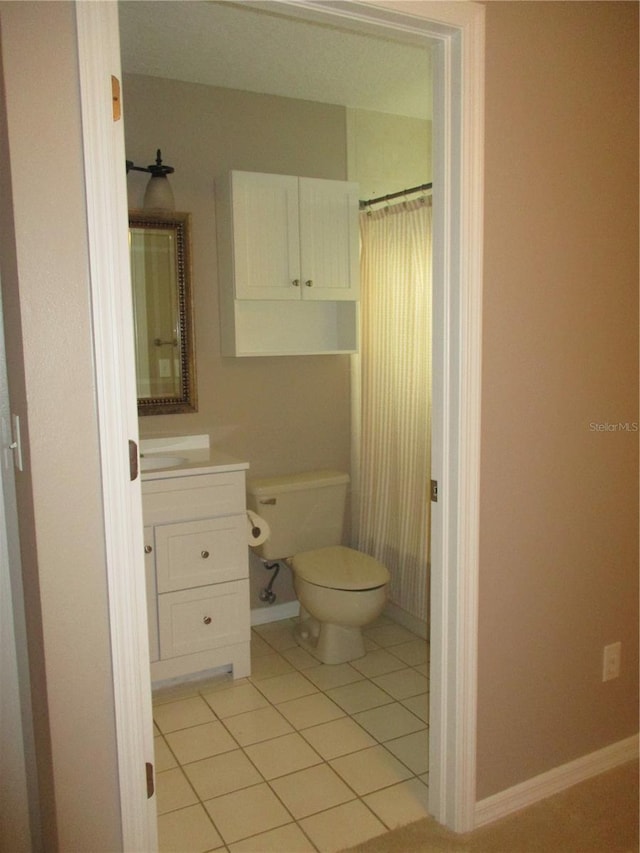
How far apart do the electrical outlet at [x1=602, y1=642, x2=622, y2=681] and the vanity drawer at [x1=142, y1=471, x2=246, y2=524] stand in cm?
136

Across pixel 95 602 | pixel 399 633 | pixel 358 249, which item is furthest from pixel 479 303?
pixel 399 633

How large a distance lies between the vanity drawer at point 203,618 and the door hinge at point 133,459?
51.8 inches

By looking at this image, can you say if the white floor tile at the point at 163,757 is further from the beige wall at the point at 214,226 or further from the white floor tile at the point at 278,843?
the beige wall at the point at 214,226

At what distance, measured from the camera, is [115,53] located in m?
→ 1.33

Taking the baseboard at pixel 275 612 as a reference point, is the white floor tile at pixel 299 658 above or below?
below

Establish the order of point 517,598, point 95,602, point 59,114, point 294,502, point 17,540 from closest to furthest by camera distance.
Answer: point 59,114, point 95,602, point 17,540, point 517,598, point 294,502

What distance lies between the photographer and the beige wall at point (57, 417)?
126 cm

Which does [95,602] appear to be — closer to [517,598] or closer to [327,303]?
[517,598]

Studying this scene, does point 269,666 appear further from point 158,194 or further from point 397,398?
point 158,194

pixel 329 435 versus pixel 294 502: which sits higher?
pixel 329 435

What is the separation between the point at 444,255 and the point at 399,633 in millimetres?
1982

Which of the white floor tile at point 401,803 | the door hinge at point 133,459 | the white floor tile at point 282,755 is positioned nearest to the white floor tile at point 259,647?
the white floor tile at point 282,755

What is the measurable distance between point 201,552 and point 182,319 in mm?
987

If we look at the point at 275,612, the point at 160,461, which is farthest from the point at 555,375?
the point at 275,612
